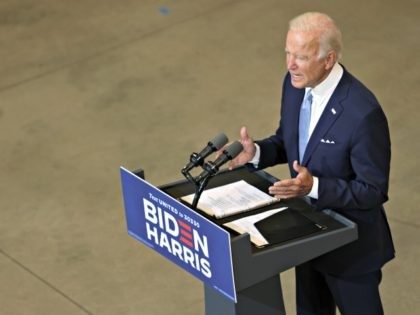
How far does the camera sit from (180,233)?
344cm

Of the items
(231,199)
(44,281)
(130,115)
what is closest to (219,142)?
(231,199)

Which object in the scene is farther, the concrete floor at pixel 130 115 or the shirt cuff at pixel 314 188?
the concrete floor at pixel 130 115

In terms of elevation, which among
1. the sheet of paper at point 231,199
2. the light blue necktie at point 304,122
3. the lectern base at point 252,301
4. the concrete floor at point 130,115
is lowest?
the concrete floor at point 130,115

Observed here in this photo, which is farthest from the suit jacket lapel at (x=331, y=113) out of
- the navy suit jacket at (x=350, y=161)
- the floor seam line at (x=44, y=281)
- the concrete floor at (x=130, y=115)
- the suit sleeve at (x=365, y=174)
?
the floor seam line at (x=44, y=281)

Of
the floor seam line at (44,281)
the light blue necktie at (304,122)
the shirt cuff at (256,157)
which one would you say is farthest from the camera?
the floor seam line at (44,281)

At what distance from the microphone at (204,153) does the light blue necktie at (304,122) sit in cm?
35

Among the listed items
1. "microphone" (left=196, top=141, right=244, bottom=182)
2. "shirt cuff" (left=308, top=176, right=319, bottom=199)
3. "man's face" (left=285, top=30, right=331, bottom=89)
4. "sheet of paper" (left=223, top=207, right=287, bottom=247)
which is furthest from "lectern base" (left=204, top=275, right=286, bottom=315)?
"man's face" (left=285, top=30, right=331, bottom=89)

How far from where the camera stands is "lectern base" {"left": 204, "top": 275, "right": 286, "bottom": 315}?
11.9ft

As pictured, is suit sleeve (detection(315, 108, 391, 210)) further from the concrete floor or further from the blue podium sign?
the concrete floor

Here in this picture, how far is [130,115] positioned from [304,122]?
3.26 metres

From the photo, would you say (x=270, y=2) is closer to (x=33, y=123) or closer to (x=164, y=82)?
(x=164, y=82)

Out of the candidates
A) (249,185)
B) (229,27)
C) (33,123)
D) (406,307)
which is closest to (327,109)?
(249,185)

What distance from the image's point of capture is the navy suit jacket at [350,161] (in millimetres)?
3613

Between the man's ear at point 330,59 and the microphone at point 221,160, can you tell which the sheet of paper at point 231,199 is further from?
the man's ear at point 330,59
